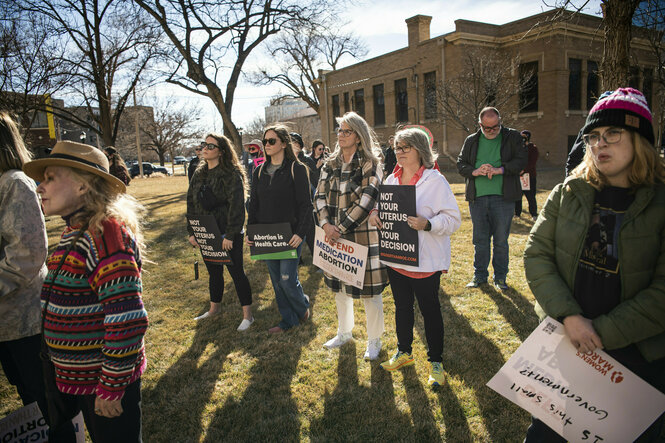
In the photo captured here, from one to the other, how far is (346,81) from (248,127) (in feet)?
122

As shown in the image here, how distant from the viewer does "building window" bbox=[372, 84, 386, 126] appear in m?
33.8

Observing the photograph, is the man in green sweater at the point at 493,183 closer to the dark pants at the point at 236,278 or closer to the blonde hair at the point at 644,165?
the dark pants at the point at 236,278

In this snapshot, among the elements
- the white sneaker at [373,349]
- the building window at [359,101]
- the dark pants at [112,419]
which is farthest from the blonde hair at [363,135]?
the building window at [359,101]

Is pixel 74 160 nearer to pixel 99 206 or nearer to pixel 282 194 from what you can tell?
pixel 99 206

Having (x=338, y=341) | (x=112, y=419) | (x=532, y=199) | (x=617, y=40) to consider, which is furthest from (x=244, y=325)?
(x=532, y=199)

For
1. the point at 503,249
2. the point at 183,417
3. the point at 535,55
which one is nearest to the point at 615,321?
the point at 183,417

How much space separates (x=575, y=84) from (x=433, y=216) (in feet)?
94.3

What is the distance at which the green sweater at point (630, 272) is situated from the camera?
1.77 m

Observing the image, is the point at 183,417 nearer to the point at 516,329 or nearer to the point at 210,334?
the point at 210,334

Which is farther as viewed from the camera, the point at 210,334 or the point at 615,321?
the point at 210,334

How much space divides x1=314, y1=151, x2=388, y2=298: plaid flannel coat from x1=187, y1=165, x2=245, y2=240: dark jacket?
116 cm

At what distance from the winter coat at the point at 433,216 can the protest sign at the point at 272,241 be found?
139 cm

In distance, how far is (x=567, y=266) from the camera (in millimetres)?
1993

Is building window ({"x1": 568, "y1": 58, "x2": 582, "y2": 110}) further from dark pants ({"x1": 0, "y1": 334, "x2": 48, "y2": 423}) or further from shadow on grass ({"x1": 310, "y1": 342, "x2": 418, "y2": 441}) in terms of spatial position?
dark pants ({"x1": 0, "y1": 334, "x2": 48, "y2": 423})
